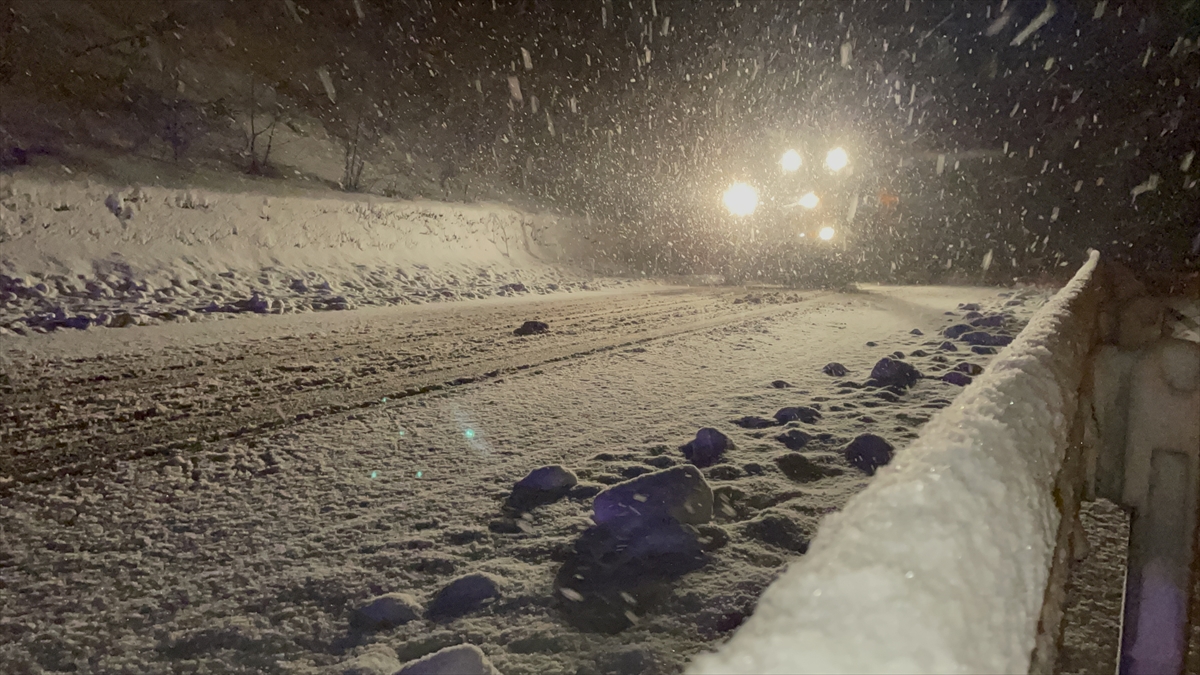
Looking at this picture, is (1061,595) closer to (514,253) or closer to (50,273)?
(50,273)

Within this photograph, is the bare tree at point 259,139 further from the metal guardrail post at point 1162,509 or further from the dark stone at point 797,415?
the metal guardrail post at point 1162,509

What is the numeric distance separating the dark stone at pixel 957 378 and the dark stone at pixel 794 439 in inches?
60.7

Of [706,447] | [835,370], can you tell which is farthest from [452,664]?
[835,370]

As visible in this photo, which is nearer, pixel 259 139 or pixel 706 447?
pixel 706 447

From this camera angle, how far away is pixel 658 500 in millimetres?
1934

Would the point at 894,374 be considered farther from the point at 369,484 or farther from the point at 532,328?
the point at 532,328

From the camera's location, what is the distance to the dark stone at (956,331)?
5.43m

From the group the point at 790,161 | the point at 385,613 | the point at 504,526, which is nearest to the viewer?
the point at 385,613

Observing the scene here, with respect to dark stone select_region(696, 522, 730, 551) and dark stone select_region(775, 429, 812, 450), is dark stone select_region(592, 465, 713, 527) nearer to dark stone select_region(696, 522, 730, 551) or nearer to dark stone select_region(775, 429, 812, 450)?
dark stone select_region(696, 522, 730, 551)

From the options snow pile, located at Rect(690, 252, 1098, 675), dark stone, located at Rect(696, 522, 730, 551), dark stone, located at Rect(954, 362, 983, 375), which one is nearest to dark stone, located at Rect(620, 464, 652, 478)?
dark stone, located at Rect(696, 522, 730, 551)

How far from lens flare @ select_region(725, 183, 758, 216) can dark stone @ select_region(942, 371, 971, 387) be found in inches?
517

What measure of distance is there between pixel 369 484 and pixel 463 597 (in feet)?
3.12

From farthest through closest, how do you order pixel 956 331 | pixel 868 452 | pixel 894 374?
pixel 956 331, pixel 894 374, pixel 868 452

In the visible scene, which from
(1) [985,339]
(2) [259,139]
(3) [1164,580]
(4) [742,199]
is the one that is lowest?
(3) [1164,580]
